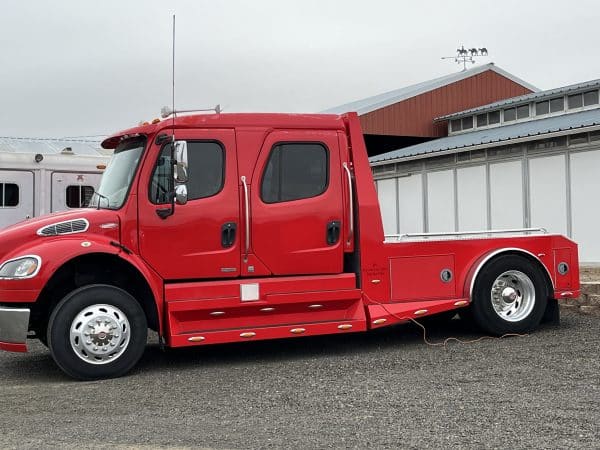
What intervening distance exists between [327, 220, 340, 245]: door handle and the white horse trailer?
19.6ft

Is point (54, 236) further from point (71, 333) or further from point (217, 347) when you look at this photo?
point (217, 347)

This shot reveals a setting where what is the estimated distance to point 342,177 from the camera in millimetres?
7887

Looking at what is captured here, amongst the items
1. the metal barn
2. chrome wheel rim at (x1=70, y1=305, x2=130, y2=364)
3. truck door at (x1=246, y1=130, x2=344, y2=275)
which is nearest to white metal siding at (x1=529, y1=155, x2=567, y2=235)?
the metal barn

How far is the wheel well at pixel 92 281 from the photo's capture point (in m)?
7.08

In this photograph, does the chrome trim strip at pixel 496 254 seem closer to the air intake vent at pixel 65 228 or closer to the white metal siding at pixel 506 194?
the air intake vent at pixel 65 228

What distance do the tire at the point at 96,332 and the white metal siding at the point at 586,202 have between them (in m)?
12.3

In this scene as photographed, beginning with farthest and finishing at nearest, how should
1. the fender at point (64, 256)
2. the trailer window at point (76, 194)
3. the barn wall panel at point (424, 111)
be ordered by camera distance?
the barn wall panel at point (424, 111) < the trailer window at point (76, 194) < the fender at point (64, 256)

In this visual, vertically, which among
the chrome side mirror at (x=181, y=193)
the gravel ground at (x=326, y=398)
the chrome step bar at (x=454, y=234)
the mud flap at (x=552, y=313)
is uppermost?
the chrome side mirror at (x=181, y=193)

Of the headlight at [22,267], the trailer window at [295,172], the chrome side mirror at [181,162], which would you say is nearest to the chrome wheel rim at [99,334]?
the headlight at [22,267]

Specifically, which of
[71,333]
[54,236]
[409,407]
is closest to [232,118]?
[54,236]

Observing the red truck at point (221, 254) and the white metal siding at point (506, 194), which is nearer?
the red truck at point (221, 254)

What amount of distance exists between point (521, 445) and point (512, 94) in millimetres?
26795

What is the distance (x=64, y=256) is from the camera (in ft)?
22.1

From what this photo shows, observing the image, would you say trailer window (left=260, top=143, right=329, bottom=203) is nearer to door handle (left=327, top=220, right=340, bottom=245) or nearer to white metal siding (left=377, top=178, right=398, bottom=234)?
door handle (left=327, top=220, right=340, bottom=245)
